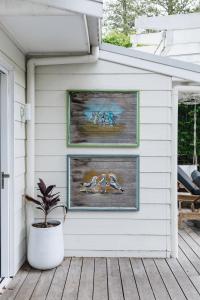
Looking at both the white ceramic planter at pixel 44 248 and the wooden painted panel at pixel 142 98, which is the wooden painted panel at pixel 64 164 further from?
the white ceramic planter at pixel 44 248

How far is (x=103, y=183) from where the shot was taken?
440 centimetres

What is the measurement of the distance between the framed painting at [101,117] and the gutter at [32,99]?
15.2 inches

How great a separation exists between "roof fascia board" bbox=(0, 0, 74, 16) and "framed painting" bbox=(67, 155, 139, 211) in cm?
193

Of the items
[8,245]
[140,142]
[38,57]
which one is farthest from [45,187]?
[38,57]

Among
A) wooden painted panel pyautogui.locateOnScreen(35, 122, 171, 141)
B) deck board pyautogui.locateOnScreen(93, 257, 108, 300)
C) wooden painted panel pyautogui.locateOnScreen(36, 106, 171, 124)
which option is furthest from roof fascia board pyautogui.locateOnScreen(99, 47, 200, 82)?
deck board pyautogui.locateOnScreen(93, 257, 108, 300)

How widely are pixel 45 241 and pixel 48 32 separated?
2085mm

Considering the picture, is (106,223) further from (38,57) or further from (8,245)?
(38,57)

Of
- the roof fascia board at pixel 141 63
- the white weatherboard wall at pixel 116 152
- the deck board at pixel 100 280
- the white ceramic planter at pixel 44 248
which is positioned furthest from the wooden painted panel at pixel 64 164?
the deck board at pixel 100 280

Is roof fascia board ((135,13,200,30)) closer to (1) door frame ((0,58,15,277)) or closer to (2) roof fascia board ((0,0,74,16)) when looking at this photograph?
(1) door frame ((0,58,15,277))

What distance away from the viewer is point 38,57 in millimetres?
4301

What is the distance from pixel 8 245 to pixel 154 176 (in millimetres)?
1797

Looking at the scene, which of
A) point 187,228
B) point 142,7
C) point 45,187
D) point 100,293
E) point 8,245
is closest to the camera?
point 100,293

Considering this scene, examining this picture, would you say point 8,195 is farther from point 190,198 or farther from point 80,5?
point 190,198

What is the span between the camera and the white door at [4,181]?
147 inches
